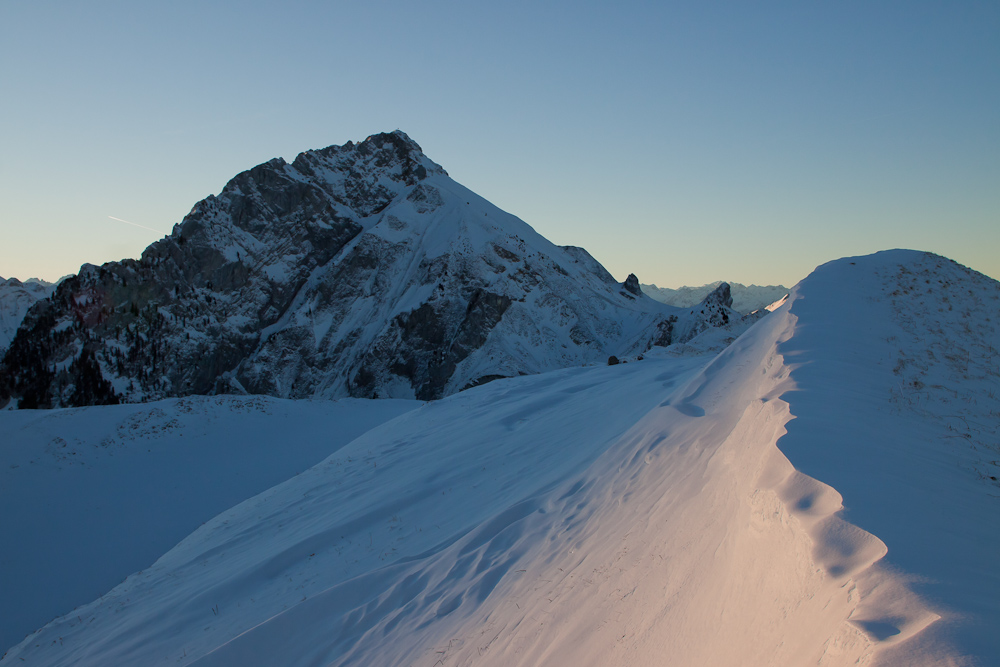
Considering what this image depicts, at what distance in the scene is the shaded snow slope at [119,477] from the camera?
12805 millimetres

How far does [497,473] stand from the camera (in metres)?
10.2

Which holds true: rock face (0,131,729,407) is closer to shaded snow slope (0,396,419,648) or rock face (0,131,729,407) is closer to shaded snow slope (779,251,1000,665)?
shaded snow slope (0,396,419,648)

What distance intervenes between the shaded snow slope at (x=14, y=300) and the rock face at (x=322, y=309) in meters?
54.6

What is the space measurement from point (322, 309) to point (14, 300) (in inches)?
3761

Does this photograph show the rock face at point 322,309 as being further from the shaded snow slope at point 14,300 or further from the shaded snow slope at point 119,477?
the shaded snow slope at point 14,300

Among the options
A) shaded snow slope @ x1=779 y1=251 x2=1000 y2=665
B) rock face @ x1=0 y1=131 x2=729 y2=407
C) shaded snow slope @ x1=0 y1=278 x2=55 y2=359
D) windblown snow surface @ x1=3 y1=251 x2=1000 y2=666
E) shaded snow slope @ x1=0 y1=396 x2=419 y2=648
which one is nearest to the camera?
shaded snow slope @ x1=779 y1=251 x2=1000 y2=665

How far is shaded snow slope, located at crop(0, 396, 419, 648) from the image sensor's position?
12.8 m

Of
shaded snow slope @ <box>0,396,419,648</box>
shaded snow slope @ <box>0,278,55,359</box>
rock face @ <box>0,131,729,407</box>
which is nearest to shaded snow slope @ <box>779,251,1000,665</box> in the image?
A: shaded snow slope @ <box>0,396,419,648</box>

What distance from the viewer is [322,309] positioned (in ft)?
229

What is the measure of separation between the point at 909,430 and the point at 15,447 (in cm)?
2350

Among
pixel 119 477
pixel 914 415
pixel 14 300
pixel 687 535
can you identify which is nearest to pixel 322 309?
Result: pixel 119 477

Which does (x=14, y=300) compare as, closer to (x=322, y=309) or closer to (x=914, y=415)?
(x=322, y=309)

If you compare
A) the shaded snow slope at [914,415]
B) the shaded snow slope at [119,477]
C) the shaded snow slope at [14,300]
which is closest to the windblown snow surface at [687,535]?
the shaded snow slope at [914,415]

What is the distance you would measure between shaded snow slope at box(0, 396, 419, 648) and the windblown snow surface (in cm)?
322
